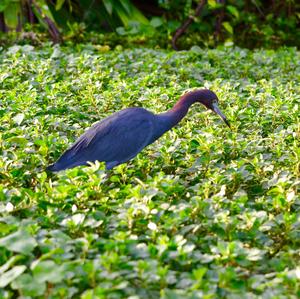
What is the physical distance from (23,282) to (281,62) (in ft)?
15.8

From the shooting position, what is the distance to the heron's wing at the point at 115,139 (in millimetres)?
3463

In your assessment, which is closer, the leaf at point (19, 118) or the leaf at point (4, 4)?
the leaf at point (19, 118)

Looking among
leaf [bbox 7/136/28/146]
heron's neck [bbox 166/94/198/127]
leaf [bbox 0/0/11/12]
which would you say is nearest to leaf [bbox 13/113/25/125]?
leaf [bbox 7/136/28/146]

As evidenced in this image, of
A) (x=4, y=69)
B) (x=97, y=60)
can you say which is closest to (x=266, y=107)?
(x=97, y=60)

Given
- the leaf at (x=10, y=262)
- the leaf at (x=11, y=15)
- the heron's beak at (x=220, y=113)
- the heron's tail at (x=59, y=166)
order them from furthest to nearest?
1. the leaf at (x=11, y=15)
2. the heron's beak at (x=220, y=113)
3. the heron's tail at (x=59, y=166)
4. the leaf at (x=10, y=262)

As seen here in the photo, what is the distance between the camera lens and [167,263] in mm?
2334

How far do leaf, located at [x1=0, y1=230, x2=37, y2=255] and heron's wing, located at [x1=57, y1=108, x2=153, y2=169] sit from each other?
1.17 metres

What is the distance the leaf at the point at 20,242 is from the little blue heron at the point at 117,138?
1093mm

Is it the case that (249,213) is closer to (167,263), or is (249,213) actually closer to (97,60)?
(167,263)

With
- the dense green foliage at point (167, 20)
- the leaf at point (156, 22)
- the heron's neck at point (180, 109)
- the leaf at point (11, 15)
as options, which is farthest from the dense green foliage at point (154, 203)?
the leaf at point (156, 22)

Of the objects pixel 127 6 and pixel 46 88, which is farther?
pixel 127 6

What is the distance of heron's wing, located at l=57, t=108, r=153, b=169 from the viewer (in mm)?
3463

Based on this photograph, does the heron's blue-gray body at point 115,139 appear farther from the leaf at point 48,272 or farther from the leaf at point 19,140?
the leaf at point 48,272

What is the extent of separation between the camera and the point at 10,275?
6.76 feet
